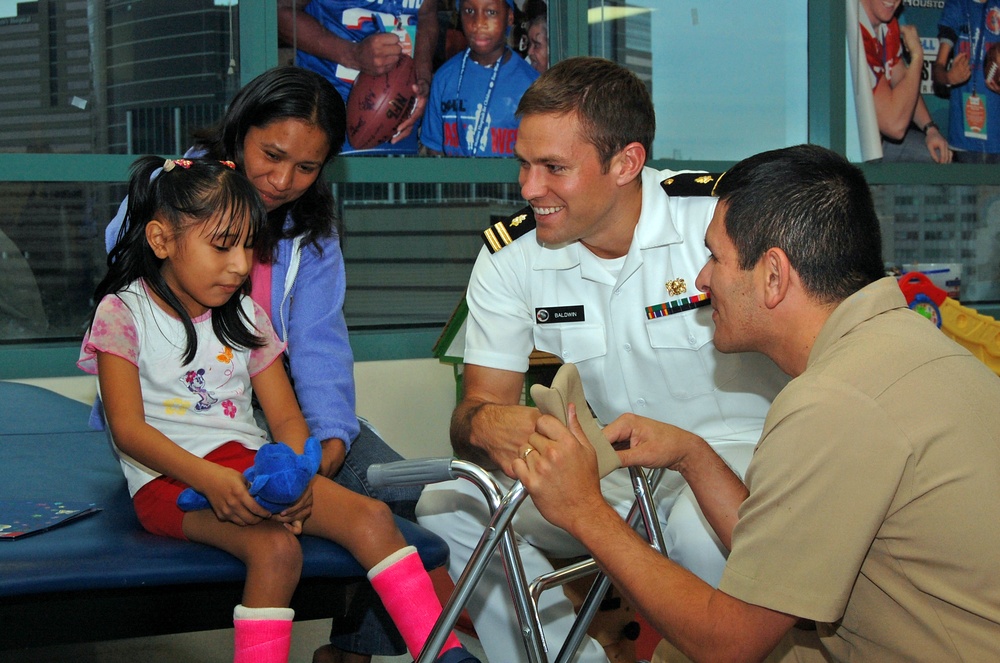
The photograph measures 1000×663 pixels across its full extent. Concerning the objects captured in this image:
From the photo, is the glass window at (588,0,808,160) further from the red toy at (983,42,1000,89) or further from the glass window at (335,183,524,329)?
the red toy at (983,42,1000,89)

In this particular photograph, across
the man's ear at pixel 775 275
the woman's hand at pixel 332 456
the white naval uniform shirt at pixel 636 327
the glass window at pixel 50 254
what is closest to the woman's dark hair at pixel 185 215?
the woman's hand at pixel 332 456

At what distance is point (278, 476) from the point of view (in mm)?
1624

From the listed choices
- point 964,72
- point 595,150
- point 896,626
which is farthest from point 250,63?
point 964,72

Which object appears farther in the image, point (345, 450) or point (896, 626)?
point (345, 450)

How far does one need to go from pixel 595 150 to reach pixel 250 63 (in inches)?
72.4

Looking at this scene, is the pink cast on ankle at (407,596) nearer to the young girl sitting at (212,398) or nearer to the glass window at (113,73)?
the young girl sitting at (212,398)

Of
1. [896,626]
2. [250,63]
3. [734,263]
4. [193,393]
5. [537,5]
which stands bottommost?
[896,626]

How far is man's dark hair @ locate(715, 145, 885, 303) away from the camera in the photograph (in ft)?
4.52

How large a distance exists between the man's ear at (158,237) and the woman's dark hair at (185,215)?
0.02 metres

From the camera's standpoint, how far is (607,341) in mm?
2273

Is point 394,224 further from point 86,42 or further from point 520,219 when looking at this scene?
point 520,219

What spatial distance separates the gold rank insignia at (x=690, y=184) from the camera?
2.29 metres

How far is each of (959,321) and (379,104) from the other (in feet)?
7.92

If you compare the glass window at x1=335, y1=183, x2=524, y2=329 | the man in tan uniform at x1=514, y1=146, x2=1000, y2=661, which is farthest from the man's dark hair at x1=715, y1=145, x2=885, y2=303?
the glass window at x1=335, y1=183, x2=524, y2=329
